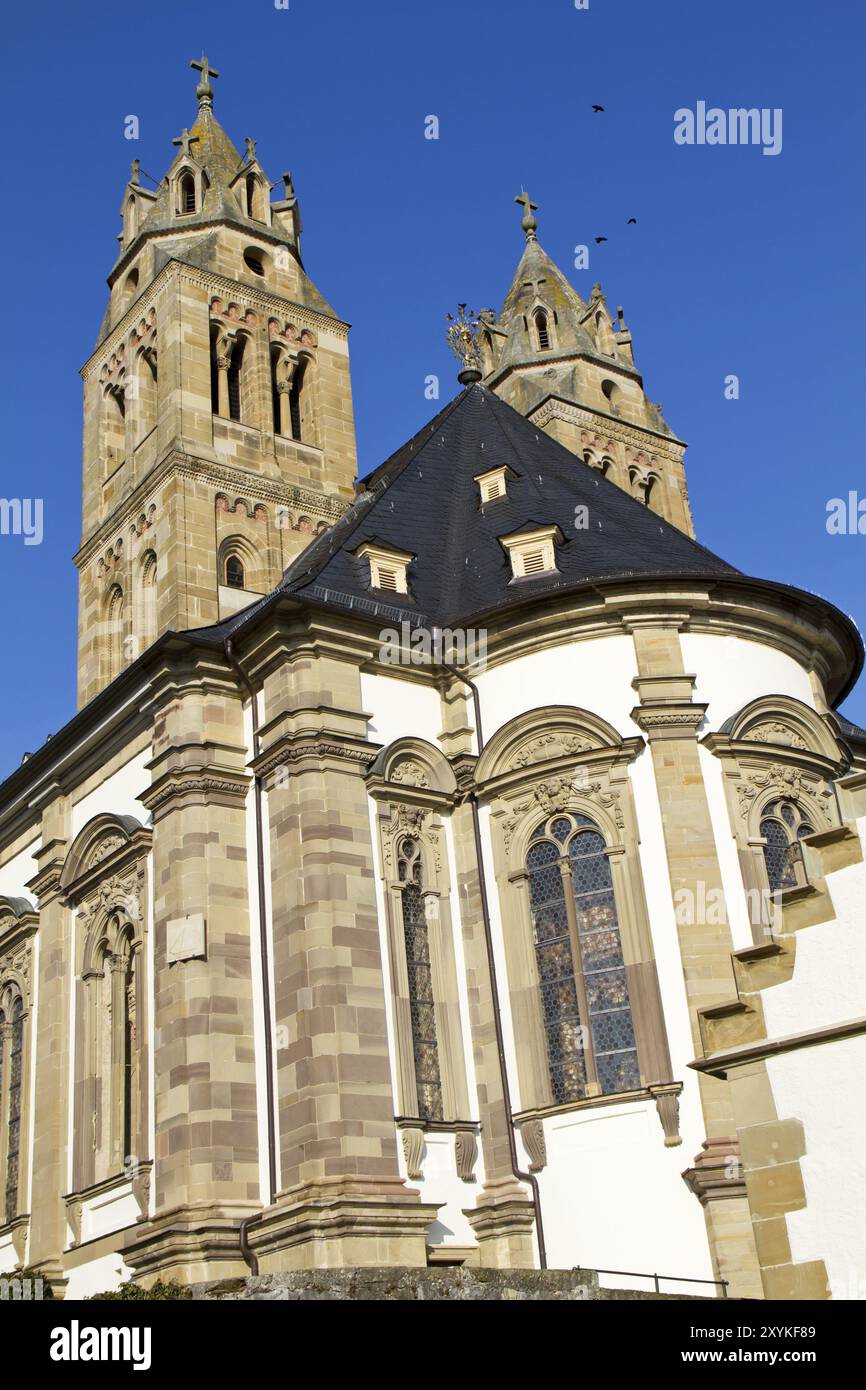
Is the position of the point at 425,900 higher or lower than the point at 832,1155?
higher

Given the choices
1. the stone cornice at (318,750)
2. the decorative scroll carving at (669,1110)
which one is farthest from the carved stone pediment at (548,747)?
the decorative scroll carving at (669,1110)

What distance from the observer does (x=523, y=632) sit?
2266 centimetres

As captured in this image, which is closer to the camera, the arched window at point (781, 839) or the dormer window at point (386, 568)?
the arched window at point (781, 839)

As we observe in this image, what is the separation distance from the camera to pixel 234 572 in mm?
31391

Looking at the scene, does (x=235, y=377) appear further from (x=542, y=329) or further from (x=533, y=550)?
(x=533, y=550)

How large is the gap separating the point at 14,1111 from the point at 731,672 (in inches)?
602

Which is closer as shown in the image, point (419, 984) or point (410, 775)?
point (419, 984)

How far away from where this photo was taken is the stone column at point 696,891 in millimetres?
18125

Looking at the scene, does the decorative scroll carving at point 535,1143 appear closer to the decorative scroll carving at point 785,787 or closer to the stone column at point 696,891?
the stone column at point 696,891

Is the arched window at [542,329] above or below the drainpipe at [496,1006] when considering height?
above

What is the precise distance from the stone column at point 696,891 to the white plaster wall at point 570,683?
0.25 m

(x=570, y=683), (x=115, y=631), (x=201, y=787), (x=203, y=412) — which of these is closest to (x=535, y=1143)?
(x=570, y=683)

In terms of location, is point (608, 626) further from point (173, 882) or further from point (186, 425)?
point (186, 425)

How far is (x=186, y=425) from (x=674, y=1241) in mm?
19837
